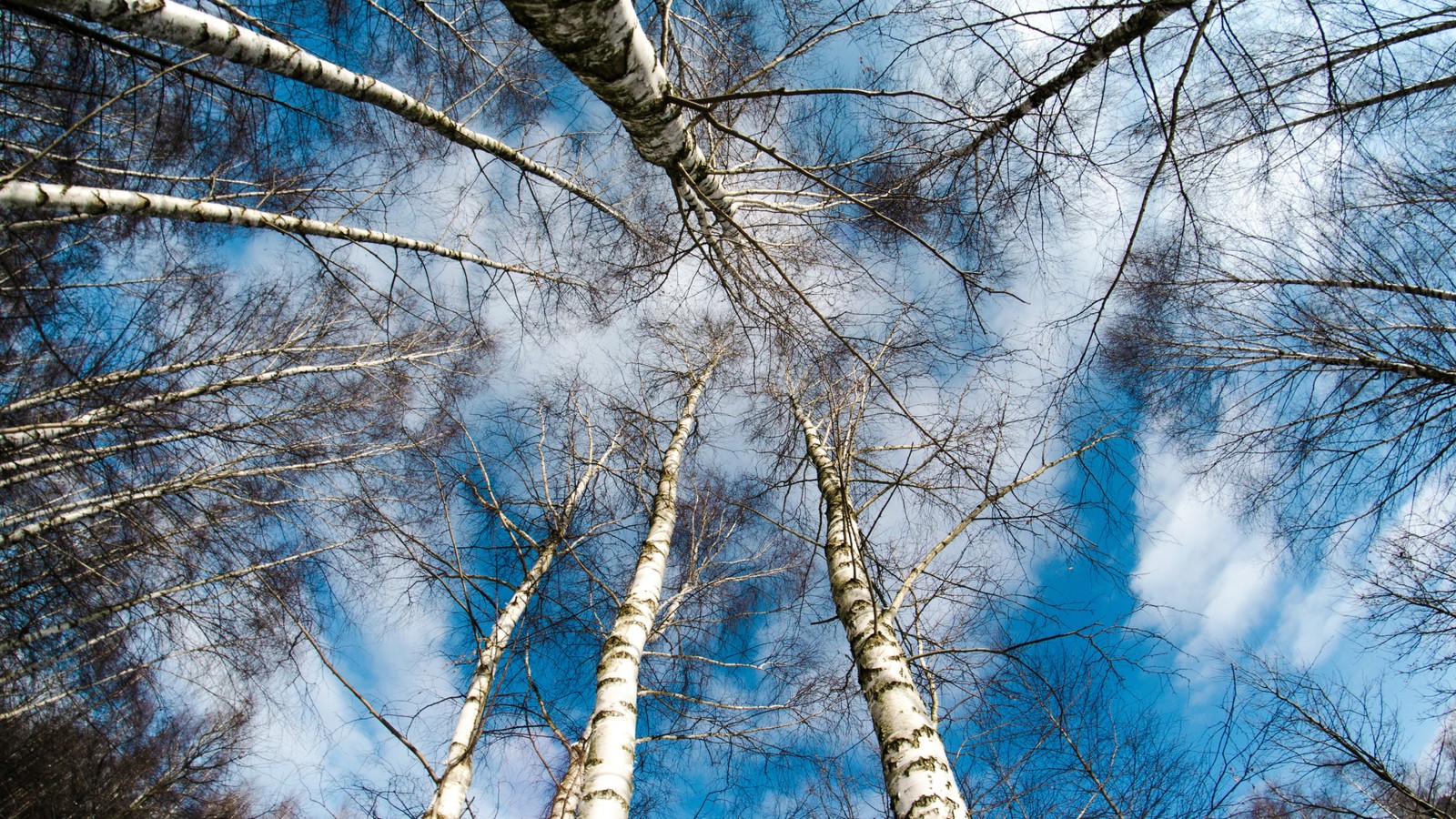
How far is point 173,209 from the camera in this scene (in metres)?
2.78

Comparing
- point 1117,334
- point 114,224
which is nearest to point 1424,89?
point 1117,334

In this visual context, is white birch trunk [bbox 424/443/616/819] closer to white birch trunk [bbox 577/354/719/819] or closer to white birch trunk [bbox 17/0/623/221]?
white birch trunk [bbox 577/354/719/819]

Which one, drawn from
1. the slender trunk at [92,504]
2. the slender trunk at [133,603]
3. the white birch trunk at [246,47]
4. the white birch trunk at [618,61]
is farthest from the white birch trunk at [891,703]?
the slender trunk at [133,603]

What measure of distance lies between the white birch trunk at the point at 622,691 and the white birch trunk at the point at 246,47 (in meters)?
2.62

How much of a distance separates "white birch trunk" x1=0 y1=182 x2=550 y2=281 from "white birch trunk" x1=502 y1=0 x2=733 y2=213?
222 centimetres

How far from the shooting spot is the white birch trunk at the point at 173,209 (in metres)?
2.30

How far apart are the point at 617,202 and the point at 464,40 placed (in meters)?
1.61

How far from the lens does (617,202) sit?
13.7 feet

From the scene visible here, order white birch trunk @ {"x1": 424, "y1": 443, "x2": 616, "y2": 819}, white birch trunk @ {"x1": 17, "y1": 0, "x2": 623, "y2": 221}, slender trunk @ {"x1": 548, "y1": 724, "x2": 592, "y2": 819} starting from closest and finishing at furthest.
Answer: white birch trunk @ {"x1": 17, "y1": 0, "x2": 623, "y2": 221} → white birch trunk @ {"x1": 424, "y1": 443, "x2": 616, "y2": 819} → slender trunk @ {"x1": 548, "y1": 724, "x2": 592, "y2": 819}

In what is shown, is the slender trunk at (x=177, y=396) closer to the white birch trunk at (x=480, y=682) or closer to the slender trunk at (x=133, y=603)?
the slender trunk at (x=133, y=603)

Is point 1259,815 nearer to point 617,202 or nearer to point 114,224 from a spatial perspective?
point 617,202

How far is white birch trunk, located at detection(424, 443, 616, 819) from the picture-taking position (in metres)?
2.91

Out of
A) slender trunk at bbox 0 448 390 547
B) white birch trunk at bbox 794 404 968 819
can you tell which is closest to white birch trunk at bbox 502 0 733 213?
white birch trunk at bbox 794 404 968 819

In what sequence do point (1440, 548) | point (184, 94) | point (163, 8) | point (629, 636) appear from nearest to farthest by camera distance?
1. point (163, 8)
2. point (184, 94)
3. point (629, 636)
4. point (1440, 548)
